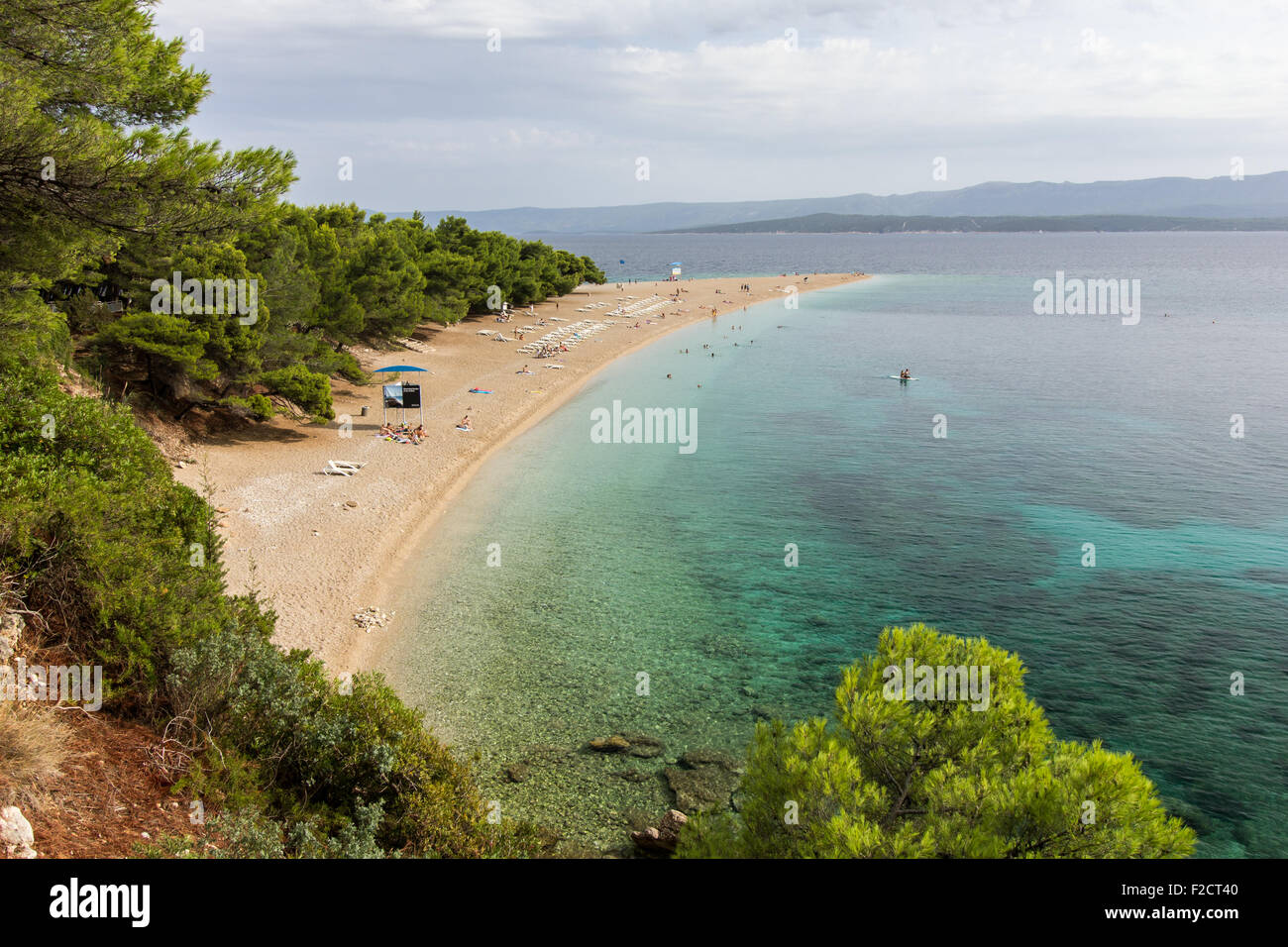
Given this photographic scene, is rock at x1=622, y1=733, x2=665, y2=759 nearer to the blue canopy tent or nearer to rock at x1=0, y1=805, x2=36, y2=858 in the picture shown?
rock at x1=0, y1=805, x2=36, y2=858

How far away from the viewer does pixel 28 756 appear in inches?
331

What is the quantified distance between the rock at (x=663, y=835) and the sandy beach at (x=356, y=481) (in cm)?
869

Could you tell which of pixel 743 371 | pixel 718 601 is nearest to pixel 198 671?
pixel 718 601

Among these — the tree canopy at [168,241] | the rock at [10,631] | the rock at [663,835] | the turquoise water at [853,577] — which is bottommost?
the rock at [663,835]

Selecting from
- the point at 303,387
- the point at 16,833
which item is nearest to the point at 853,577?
the point at 16,833

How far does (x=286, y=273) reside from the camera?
35.3 metres

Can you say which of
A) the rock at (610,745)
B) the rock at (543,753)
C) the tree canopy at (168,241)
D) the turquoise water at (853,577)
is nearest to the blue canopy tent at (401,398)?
A: the tree canopy at (168,241)

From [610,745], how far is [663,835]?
310cm

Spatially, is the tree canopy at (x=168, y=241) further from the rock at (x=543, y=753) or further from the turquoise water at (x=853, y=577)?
the rock at (x=543, y=753)

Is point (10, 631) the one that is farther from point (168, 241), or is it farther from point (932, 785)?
point (932, 785)

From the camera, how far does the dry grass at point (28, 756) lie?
814 centimetres

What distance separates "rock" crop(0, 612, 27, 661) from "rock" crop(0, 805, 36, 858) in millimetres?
3472
